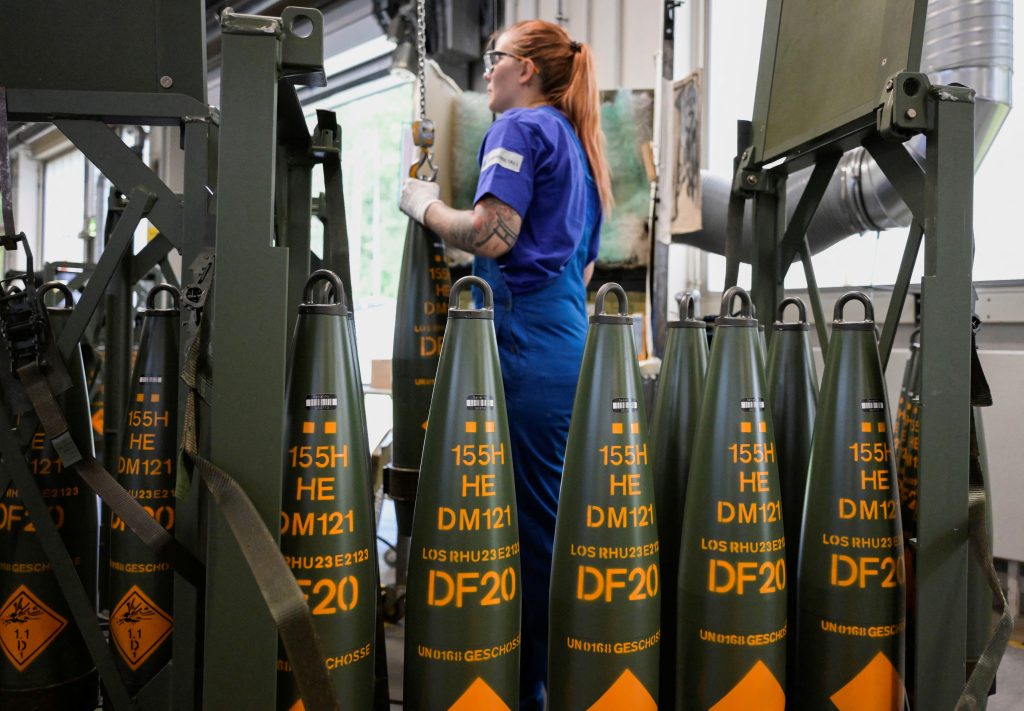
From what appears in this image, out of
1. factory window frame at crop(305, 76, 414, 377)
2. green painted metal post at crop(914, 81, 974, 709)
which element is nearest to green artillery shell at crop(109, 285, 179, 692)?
green painted metal post at crop(914, 81, 974, 709)

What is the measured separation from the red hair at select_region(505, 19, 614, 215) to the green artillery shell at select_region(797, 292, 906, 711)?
83 centimetres

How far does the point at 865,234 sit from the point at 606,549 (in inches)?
97.9

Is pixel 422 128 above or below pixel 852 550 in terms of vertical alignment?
above

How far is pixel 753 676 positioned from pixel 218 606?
0.60 metres

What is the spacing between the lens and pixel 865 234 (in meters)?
2.87

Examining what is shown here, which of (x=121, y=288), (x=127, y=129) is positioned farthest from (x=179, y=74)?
(x=127, y=129)

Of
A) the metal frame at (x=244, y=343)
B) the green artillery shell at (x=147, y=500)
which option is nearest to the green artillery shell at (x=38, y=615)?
the green artillery shell at (x=147, y=500)

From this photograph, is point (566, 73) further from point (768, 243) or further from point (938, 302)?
point (938, 302)

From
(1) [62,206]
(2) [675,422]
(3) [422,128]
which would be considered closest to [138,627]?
(2) [675,422]

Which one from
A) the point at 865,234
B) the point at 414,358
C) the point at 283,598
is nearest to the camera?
the point at 283,598

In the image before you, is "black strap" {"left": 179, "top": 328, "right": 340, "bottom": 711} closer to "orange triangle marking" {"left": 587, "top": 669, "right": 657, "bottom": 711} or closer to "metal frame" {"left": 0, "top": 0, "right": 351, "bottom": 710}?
"metal frame" {"left": 0, "top": 0, "right": 351, "bottom": 710}

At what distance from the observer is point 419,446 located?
4.72 feet

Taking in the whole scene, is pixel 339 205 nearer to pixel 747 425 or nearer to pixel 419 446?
pixel 419 446

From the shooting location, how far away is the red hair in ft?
4.99
